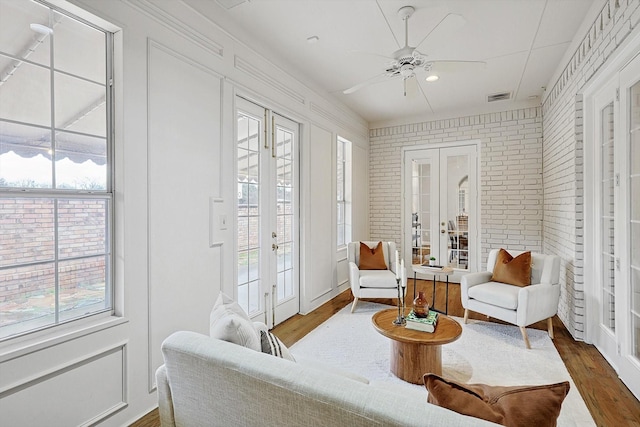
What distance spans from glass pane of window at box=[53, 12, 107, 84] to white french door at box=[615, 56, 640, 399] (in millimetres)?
3373

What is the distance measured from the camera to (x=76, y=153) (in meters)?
1.76

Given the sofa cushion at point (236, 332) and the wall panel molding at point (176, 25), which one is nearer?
the sofa cushion at point (236, 332)

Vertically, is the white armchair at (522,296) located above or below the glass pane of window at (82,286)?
below

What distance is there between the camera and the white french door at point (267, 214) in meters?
3.01

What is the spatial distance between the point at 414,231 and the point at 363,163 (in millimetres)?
1504

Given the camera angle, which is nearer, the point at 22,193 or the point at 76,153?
the point at 22,193

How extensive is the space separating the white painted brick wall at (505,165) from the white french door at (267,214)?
9.28 feet

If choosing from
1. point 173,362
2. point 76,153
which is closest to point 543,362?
point 173,362

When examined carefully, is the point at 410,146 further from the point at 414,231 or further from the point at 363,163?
the point at 414,231

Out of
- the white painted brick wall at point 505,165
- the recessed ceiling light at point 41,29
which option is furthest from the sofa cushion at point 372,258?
the recessed ceiling light at point 41,29

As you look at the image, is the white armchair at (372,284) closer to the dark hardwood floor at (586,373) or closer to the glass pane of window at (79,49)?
the dark hardwood floor at (586,373)

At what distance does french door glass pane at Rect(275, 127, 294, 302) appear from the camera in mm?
3525

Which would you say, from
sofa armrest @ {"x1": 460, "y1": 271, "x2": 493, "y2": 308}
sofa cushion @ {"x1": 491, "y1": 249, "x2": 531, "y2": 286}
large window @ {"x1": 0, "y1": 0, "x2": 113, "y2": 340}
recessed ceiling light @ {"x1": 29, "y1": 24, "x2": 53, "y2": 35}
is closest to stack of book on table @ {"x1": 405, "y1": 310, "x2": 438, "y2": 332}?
sofa armrest @ {"x1": 460, "y1": 271, "x2": 493, "y2": 308}

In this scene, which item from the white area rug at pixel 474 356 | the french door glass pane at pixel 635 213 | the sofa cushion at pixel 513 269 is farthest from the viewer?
the sofa cushion at pixel 513 269
